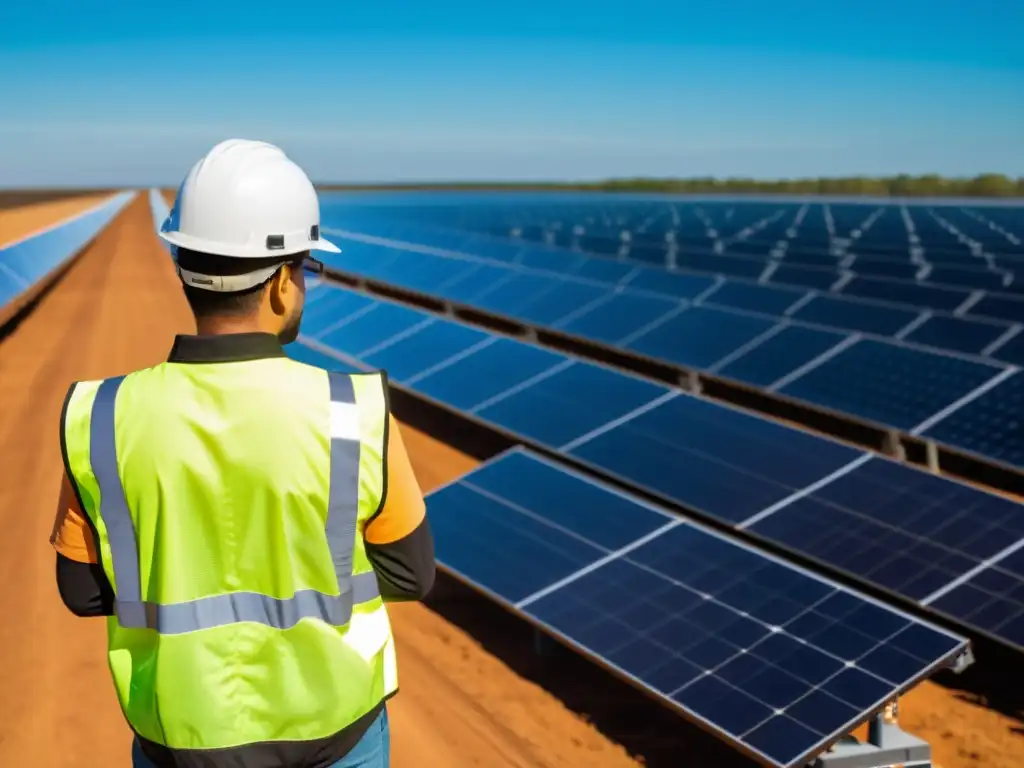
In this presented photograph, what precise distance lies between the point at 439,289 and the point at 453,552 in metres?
11.5

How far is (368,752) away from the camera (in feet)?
7.13

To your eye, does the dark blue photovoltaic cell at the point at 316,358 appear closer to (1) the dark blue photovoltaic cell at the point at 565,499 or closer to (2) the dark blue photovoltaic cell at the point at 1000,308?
(1) the dark blue photovoltaic cell at the point at 565,499

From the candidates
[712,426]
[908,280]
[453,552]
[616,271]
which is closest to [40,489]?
[453,552]

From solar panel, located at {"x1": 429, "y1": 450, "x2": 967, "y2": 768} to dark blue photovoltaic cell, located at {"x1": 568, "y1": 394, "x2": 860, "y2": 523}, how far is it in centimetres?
63

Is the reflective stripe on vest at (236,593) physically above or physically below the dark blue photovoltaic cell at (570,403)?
above

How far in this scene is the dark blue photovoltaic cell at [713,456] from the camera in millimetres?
7668

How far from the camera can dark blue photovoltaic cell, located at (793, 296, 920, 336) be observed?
12.2 metres

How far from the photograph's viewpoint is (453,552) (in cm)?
736

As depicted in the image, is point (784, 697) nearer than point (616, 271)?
Yes

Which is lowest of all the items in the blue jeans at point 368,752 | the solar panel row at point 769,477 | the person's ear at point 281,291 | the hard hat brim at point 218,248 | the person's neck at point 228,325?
the solar panel row at point 769,477

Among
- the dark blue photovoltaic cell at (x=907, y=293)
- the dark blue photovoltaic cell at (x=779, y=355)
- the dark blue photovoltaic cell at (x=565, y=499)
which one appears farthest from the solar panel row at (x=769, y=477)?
the dark blue photovoltaic cell at (x=907, y=293)

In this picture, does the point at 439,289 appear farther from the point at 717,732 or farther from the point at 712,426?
the point at 717,732

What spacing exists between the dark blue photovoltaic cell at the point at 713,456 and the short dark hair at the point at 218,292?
587 cm

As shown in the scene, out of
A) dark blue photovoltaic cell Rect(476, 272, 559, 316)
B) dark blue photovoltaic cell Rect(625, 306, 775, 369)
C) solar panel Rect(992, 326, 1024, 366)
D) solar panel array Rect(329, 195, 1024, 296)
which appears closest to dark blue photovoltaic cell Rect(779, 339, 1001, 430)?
solar panel Rect(992, 326, 1024, 366)
